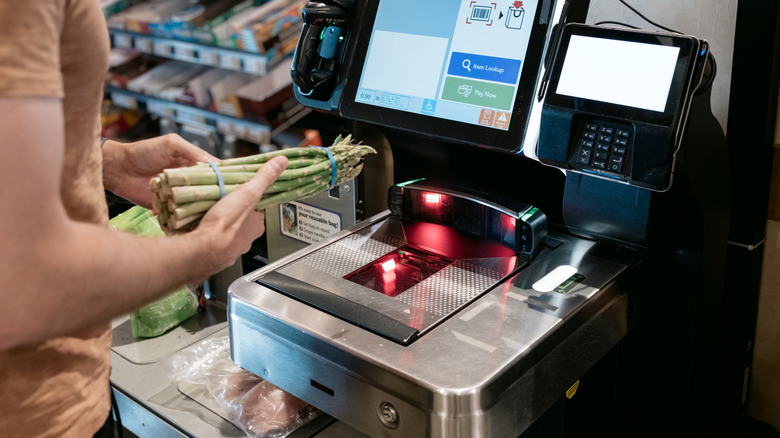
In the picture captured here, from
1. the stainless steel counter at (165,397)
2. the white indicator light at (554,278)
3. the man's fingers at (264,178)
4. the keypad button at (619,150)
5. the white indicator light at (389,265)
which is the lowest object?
the stainless steel counter at (165,397)

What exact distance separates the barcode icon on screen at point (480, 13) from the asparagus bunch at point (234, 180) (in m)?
0.33

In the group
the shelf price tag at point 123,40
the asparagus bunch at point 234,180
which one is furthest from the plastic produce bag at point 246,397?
the shelf price tag at point 123,40

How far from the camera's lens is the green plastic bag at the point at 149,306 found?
1.72 metres

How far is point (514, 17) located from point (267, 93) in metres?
2.19

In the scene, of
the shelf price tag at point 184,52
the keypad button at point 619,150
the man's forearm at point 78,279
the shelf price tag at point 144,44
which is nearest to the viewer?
the man's forearm at point 78,279

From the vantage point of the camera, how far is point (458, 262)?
51.9 inches

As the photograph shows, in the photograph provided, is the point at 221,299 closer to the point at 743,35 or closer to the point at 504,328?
the point at 504,328

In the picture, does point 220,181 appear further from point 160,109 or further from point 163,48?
point 160,109

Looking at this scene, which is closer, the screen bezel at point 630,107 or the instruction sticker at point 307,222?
the screen bezel at point 630,107

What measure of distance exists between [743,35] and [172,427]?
124cm

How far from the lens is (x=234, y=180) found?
112 cm

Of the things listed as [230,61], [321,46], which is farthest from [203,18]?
[321,46]

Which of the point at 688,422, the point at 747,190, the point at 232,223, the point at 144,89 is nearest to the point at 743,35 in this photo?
the point at 747,190

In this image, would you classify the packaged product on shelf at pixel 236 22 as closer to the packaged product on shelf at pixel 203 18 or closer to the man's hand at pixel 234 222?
the packaged product on shelf at pixel 203 18
